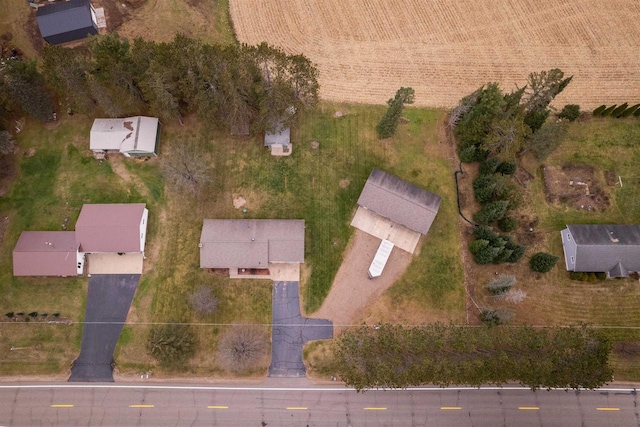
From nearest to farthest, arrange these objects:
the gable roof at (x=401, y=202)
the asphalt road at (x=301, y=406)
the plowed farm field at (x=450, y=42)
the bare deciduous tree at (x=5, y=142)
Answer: the asphalt road at (x=301, y=406)
the gable roof at (x=401, y=202)
the bare deciduous tree at (x=5, y=142)
the plowed farm field at (x=450, y=42)

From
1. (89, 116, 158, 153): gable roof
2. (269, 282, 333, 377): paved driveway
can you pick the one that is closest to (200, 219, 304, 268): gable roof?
(269, 282, 333, 377): paved driveway

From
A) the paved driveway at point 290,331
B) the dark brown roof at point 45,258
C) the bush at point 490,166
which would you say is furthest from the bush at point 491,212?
the dark brown roof at point 45,258

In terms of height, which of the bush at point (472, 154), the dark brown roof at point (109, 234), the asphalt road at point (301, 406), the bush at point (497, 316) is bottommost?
the asphalt road at point (301, 406)

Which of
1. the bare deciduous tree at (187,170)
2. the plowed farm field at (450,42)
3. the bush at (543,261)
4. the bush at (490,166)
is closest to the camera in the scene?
the bush at (543,261)

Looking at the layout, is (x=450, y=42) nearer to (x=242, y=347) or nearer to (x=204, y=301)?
(x=204, y=301)

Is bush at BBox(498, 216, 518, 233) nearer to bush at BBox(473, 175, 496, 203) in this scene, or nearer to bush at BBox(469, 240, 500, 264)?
bush at BBox(473, 175, 496, 203)

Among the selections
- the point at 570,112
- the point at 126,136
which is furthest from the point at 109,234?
the point at 570,112

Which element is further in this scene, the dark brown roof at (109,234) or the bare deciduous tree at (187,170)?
the bare deciduous tree at (187,170)

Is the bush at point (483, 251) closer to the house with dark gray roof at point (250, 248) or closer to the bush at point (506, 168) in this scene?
the bush at point (506, 168)
